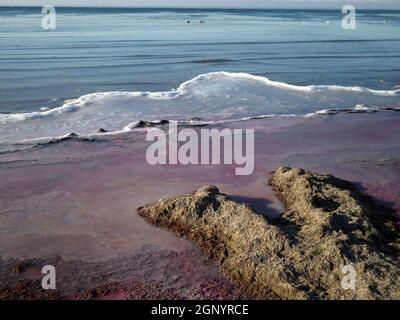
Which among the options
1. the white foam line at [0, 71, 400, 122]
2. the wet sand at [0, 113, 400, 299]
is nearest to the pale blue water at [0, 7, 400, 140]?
the white foam line at [0, 71, 400, 122]

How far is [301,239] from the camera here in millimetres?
5453

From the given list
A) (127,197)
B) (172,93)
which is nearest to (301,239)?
(127,197)

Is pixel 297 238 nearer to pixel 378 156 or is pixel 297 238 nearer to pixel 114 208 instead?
pixel 114 208

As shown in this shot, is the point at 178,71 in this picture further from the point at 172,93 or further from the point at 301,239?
the point at 301,239

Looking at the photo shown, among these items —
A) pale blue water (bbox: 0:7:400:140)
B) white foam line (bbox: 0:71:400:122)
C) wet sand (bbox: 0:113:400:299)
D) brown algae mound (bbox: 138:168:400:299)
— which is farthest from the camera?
pale blue water (bbox: 0:7:400:140)

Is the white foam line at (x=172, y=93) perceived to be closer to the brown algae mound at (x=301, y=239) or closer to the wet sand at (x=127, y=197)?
the wet sand at (x=127, y=197)

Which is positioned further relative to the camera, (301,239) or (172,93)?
(172,93)

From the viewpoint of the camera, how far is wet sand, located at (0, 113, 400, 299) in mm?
5211

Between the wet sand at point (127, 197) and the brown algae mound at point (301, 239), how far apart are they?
0.88 ft

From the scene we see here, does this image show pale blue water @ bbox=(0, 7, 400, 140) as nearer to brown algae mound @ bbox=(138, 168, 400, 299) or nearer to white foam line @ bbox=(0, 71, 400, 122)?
white foam line @ bbox=(0, 71, 400, 122)

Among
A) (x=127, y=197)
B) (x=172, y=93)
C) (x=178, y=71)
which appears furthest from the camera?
(x=178, y=71)

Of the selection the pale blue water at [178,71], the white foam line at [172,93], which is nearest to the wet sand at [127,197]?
the pale blue water at [178,71]

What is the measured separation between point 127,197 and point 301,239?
2951 millimetres

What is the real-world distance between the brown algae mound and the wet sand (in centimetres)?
27
